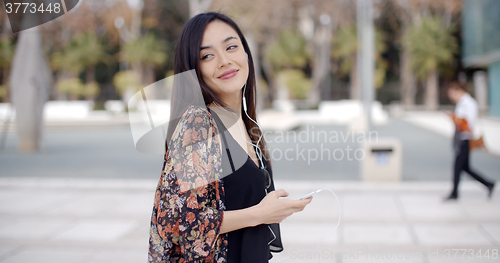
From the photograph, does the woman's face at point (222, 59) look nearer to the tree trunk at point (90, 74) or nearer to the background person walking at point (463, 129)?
the background person walking at point (463, 129)

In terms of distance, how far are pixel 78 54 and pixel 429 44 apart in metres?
28.3

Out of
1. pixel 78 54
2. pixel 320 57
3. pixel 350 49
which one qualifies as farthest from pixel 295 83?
pixel 78 54

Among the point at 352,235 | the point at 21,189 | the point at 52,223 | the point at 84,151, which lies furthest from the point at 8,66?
the point at 352,235

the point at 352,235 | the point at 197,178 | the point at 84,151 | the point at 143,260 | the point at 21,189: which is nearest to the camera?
the point at 197,178

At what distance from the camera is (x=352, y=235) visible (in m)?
4.66

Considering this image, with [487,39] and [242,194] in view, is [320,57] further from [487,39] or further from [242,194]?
[242,194]

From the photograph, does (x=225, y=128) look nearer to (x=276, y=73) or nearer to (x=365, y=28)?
(x=365, y=28)

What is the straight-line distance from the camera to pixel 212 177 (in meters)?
1.40

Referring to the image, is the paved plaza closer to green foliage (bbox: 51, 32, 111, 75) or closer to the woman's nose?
the woman's nose

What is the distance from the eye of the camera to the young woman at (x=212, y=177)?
4.55 ft

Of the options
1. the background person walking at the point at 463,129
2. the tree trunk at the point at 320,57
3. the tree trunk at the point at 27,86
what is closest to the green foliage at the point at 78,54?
the tree trunk at the point at 320,57

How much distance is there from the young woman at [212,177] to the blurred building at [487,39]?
A: 1773 centimetres

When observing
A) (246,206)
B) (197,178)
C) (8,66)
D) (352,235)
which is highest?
(8,66)

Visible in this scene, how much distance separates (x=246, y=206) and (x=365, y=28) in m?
8.89
